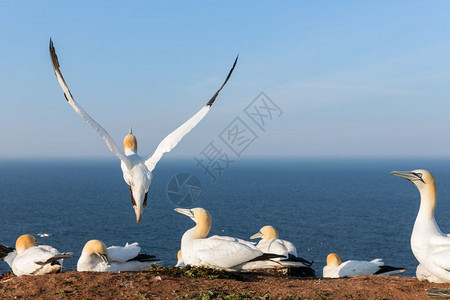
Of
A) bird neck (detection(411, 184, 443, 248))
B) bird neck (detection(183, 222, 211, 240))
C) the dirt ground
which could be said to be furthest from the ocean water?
bird neck (detection(411, 184, 443, 248))

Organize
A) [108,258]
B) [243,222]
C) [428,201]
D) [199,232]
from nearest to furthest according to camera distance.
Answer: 1. [428,201]
2. [199,232]
3. [108,258]
4. [243,222]

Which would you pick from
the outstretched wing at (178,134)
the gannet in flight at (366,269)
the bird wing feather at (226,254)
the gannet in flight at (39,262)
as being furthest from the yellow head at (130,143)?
the gannet in flight at (366,269)

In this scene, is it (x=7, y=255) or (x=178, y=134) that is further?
(x=7, y=255)

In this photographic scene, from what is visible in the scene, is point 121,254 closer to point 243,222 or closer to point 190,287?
point 190,287

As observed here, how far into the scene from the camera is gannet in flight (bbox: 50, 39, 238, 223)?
8.22m

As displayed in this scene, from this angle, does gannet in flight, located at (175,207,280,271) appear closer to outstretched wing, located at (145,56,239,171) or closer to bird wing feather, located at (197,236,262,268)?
bird wing feather, located at (197,236,262,268)

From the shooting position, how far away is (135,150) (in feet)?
34.1

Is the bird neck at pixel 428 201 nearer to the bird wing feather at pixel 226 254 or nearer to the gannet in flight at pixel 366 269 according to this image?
the bird wing feather at pixel 226 254

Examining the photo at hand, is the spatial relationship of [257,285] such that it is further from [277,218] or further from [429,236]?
[277,218]

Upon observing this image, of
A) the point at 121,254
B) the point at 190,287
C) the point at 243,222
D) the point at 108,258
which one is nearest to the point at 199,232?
the point at 190,287

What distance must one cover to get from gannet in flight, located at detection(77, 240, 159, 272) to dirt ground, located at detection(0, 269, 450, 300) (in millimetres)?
1756

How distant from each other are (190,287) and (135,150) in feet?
15.3

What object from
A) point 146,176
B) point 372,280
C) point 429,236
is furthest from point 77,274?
point 429,236

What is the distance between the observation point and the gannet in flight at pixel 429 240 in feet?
21.8
